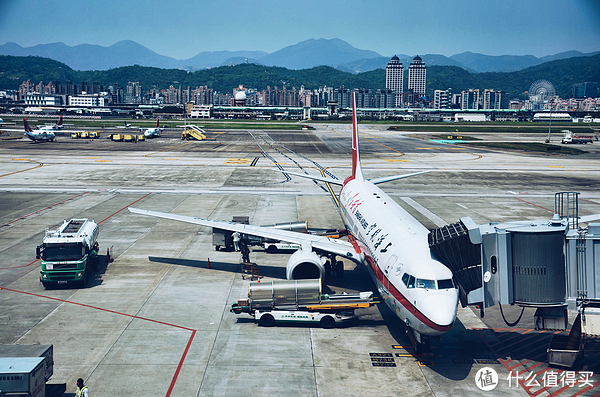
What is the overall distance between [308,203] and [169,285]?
27.0 m

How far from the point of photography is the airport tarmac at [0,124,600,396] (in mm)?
19094

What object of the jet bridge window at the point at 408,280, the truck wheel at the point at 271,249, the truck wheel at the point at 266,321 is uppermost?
→ the jet bridge window at the point at 408,280

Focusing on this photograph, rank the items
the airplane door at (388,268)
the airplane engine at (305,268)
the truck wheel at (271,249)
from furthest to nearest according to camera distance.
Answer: the truck wheel at (271,249), the airplane engine at (305,268), the airplane door at (388,268)

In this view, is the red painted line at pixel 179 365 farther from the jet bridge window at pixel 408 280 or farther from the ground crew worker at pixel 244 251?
the ground crew worker at pixel 244 251

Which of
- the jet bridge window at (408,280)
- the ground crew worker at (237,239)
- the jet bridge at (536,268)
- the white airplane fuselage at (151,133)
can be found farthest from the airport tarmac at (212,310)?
the white airplane fuselage at (151,133)

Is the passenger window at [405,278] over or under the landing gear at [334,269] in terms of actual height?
over

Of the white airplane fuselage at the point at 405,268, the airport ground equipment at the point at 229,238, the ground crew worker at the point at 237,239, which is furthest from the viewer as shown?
the airport ground equipment at the point at 229,238

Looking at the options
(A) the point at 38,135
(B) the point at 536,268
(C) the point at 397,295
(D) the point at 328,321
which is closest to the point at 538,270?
(B) the point at 536,268

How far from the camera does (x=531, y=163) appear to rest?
91250mm

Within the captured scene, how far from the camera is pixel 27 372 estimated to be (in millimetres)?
15211

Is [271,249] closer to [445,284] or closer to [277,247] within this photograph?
[277,247]

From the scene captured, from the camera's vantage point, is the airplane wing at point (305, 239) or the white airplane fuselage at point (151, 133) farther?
the white airplane fuselage at point (151, 133)

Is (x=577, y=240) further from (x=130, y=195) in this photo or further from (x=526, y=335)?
A: (x=130, y=195)

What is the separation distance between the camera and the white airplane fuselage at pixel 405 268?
18547 millimetres
